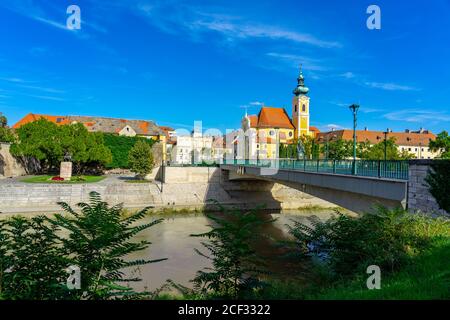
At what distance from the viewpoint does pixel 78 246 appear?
5.57 metres

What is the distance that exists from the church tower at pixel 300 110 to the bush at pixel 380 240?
72.2m

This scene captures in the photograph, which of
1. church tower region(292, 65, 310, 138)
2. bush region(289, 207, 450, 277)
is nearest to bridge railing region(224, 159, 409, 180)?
bush region(289, 207, 450, 277)

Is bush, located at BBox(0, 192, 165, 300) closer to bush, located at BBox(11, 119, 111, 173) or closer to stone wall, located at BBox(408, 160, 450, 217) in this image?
stone wall, located at BBox(408, 160, 450, 217)

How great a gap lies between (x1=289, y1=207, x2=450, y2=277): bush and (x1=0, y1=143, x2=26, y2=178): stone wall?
49555mm

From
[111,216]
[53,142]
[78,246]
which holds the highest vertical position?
[53,142]

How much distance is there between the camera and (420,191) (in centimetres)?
1120

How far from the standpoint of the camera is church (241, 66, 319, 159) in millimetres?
78438

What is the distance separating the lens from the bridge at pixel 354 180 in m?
12.5

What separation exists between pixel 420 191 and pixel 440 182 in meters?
0.93
